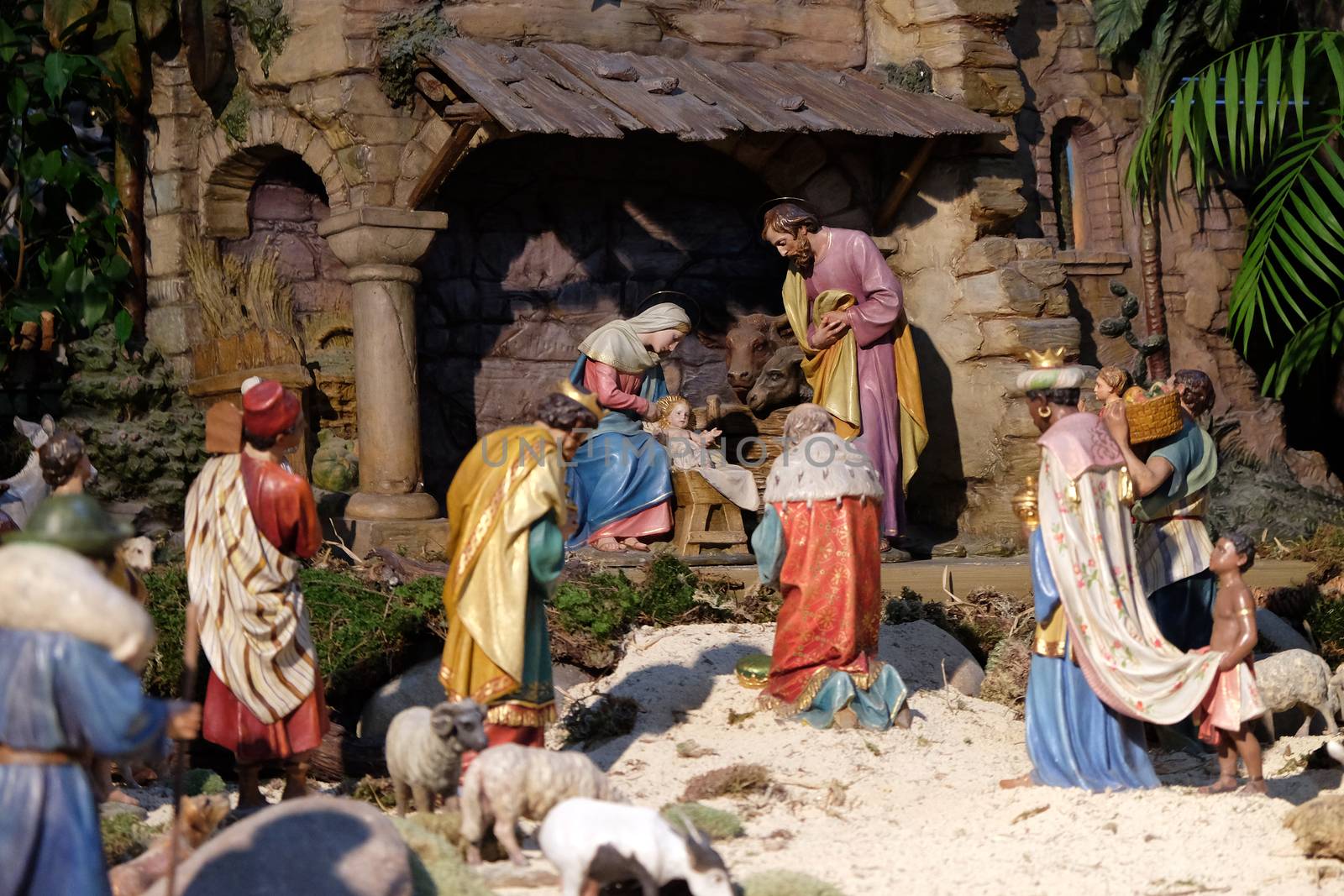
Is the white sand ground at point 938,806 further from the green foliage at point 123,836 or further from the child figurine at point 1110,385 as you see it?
the green foliage at point 123,836

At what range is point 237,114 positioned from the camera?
424 inches

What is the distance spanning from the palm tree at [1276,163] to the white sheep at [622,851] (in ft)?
21.8

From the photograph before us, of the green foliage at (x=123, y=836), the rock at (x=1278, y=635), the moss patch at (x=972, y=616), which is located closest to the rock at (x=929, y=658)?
the moss patch at (x=972, y=616)

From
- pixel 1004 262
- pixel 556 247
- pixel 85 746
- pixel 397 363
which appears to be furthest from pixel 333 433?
pixel 85 746

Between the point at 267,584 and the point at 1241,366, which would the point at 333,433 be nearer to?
the point at 267,584

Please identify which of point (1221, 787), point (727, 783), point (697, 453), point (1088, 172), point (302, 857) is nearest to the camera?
point (302, 857)

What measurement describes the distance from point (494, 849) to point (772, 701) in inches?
87.9

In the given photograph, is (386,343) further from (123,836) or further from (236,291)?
(123,836)

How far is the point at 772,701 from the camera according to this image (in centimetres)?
754

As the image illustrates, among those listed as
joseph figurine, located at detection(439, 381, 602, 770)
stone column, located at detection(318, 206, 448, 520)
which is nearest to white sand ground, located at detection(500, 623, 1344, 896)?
joseph figurine, located at detection(439, 381, 602, 770)

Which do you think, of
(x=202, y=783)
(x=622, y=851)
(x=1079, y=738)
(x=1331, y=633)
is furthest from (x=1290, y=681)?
(x=202, y=783)

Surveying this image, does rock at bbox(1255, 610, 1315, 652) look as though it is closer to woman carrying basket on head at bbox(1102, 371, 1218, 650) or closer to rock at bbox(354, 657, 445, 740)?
woman carrying basket on head at bbox(1102, 371, 1218, 650)

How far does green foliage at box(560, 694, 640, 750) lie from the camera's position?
7.38 meters

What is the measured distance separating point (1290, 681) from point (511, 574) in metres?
3.98
